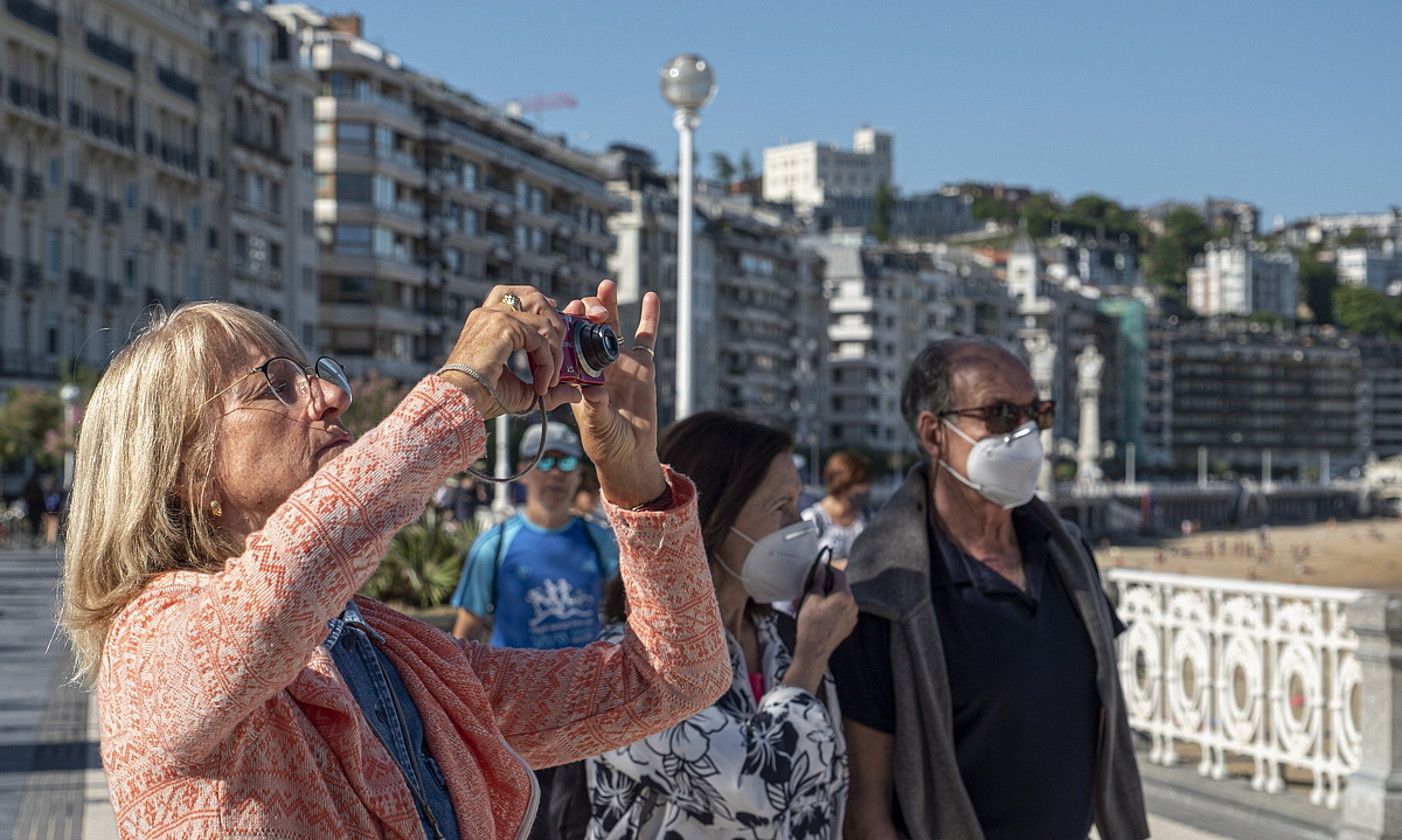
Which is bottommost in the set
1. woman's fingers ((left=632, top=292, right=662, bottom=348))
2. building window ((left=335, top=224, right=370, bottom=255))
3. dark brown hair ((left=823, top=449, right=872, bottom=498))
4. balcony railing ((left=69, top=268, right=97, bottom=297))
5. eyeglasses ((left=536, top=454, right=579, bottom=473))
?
dark brown hair ((left=823, top=449, right=872, bottom=498))

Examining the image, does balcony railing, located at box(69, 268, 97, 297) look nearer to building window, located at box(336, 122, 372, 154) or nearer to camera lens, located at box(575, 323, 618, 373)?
building window, located at box(336, 122, 372, 154)

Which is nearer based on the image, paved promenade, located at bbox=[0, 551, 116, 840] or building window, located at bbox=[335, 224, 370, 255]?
paved promenade, located at bbox=[0, 551, 116, 840]

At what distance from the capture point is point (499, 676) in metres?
2.56

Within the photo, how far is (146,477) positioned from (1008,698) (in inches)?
84.3

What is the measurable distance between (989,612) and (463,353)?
210cm

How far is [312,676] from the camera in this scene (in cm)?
211

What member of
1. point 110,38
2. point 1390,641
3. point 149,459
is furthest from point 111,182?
point 149,459

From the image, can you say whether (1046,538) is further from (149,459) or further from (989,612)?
(149,459)

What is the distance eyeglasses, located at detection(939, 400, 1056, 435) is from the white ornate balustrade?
3.50 meters

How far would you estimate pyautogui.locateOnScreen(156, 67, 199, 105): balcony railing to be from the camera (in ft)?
182

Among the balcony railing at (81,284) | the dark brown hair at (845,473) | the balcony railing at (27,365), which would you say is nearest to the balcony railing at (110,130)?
the balcony railing at (81,284)

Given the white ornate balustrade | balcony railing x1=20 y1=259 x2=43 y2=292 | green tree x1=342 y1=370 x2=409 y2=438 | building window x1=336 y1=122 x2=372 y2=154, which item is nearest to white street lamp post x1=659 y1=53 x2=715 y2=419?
the white ornate balustrade

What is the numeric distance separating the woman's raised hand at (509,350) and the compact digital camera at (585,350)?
33mm

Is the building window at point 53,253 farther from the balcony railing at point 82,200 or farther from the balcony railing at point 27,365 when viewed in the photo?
the balcony railing at point 27,365
